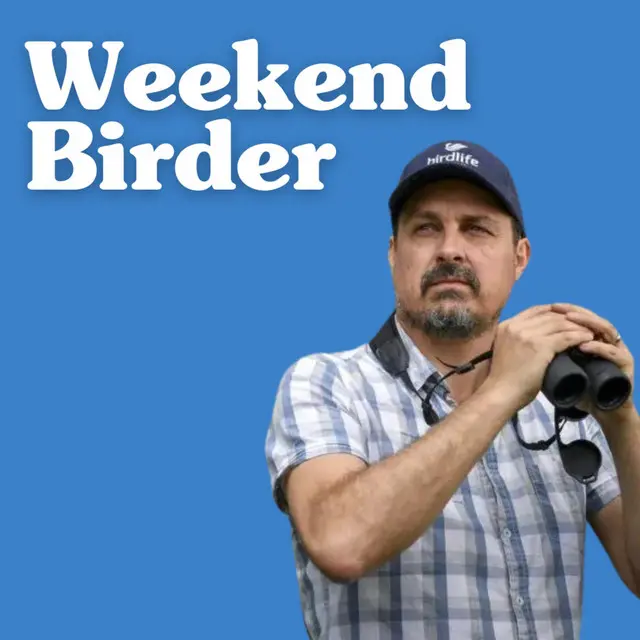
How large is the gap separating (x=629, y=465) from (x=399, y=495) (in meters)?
0.67

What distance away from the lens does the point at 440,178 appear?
113 inches

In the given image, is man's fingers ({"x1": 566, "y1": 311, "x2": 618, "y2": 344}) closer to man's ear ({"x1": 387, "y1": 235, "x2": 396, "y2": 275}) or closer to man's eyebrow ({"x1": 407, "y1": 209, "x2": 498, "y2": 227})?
man's eyebrow ({"x1": 407, "y1": 209, "x2": 498, "y2": 227})

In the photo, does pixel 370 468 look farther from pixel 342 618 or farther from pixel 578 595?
pixel 578 595

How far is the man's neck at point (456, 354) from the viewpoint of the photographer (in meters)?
2.89

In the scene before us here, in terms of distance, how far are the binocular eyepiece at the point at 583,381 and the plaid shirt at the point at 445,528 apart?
11.0 inches

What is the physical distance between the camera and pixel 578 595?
9.11ft

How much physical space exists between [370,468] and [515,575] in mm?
501

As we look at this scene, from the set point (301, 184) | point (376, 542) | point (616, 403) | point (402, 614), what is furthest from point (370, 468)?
point (301, 184)

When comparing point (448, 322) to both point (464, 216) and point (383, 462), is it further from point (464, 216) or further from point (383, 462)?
point (383, 462)

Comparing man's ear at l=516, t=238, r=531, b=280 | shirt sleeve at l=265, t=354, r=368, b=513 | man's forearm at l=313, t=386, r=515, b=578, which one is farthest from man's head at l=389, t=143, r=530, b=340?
man's forearm at l=313, t=386, r=515, b=578

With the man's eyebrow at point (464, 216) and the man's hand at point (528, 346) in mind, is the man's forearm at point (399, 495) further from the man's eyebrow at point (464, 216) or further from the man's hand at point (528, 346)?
the man's eyebrow at point (464, 216)

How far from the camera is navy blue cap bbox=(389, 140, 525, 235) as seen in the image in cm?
285

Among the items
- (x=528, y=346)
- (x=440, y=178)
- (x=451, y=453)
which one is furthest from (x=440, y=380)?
(x=440, y=178)

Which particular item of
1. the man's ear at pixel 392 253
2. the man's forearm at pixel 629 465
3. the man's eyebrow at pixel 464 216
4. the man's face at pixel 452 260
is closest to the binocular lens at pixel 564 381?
the man's forearm at pixel 629 465
